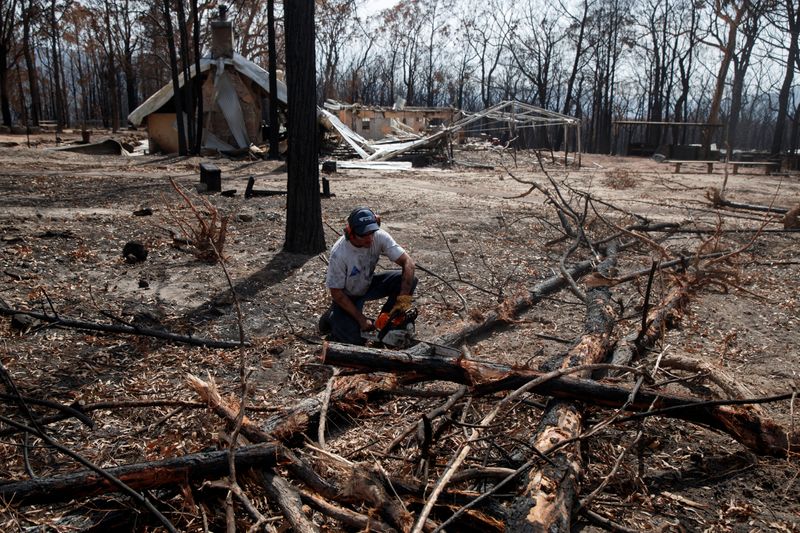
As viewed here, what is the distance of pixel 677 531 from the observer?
246cm

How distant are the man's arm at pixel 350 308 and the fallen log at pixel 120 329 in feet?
2.71

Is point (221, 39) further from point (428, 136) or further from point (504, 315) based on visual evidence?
point (504, 315)

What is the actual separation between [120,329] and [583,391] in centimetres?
320

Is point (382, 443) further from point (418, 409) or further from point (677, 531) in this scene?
point (677, 531)

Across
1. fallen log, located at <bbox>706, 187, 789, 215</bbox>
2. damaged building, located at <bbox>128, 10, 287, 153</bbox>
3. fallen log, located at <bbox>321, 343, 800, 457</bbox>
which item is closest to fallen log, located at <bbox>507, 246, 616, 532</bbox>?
fallen log, located at <bbox>321, 343, 800, 457</bbox>

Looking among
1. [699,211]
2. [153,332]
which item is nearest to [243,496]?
[153,332]

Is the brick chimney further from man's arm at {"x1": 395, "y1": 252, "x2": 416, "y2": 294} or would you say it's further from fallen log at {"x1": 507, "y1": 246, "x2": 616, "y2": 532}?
fallen log at {"x1": 507, "y1": 246, "x2": 616, "y2": 532}

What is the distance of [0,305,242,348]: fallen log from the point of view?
4.18 m

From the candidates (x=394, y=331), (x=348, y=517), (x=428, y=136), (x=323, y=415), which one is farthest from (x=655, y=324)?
(x=428, y=136)

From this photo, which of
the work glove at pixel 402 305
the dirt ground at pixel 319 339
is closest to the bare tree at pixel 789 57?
the dirt ground at pixel 319 339

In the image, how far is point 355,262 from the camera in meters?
4.44

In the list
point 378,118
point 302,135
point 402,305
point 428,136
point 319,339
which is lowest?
point 319,339

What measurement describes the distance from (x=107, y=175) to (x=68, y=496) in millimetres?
12812

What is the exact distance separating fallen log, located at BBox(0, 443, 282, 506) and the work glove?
1902mm
